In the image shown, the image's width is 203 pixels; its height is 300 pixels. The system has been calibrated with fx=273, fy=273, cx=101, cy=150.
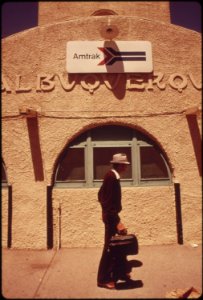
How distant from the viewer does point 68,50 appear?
5.62 m

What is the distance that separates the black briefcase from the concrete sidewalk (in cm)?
46

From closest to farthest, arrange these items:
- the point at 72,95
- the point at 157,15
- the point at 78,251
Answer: the point at 78,251 → the point at 72,95 → the point at 157,15

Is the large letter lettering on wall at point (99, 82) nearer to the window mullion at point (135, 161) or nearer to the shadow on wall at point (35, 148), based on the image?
the shadow on wall at point (35, 148)

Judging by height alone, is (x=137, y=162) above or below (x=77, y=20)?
below

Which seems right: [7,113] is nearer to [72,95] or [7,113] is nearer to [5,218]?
[72,95]

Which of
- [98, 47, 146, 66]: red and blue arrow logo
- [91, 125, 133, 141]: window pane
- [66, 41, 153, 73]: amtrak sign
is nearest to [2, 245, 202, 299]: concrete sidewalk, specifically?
[91, 125, 133, 141]: window pane

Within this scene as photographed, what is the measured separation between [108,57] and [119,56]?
23 centimetres

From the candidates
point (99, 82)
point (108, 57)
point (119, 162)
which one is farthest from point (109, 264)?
point (108, 57)

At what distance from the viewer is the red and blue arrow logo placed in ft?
18.4

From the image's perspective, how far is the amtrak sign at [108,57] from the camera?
5590 mm

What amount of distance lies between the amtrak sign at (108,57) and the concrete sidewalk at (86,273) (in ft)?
11.7

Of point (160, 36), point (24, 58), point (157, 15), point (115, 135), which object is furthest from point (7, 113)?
point (157, 15)

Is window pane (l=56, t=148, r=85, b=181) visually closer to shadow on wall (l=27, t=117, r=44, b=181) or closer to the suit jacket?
shadow on wall (l=27, t=117, r=44, b=181)

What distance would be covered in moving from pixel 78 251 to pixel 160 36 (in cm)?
465
